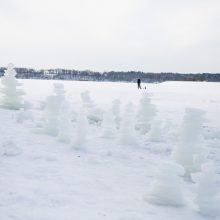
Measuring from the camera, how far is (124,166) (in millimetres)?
10922

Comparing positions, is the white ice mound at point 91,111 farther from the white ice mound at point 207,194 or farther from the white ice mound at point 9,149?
the white ice mound at point 207,194

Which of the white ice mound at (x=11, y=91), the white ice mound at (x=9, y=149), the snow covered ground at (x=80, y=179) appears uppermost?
the white ice mound at (x=11, y=91)

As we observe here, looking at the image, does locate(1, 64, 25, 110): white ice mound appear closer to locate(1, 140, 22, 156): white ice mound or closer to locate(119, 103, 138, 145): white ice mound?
locate(119, 103, 138, 145): white ice mound

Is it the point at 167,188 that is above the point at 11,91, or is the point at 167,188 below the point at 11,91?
below

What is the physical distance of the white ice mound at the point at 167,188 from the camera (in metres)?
8.06

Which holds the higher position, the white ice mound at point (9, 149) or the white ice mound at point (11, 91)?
the white ice mound at point (11, 91)

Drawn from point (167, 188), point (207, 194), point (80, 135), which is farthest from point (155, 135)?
point (207, 194)

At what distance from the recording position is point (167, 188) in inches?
320

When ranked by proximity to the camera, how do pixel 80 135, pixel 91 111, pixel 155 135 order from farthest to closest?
pixel 91 111
pixel 155 135
pixel 80 135

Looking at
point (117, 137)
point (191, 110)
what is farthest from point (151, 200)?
point (117, 137)

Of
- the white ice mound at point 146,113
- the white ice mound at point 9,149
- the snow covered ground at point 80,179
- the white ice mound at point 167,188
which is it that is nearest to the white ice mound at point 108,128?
the snow covered ground at point 80,179

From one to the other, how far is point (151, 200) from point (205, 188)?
994 millimetres

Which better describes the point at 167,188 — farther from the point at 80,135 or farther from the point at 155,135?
the point at 155,135

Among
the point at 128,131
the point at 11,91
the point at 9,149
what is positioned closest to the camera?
the point at 9,149
